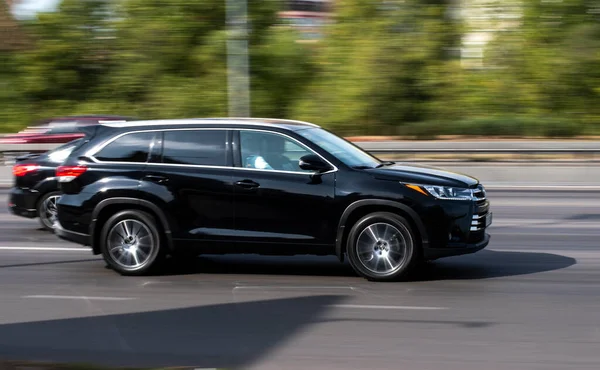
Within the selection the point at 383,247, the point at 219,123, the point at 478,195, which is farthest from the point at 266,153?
the point at 478,195

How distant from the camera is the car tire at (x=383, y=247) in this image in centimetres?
912

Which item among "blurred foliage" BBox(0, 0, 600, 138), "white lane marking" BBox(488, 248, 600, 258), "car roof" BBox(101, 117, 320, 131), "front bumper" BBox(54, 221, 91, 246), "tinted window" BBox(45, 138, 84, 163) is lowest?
"white lane marking" BBox(488, 248, 600, 258)

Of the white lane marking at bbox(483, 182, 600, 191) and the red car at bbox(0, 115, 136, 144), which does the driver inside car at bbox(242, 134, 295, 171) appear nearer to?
the white lane marking at bbox(483, 182, 600, 191)

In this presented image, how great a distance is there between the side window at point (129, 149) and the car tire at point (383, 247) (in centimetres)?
237

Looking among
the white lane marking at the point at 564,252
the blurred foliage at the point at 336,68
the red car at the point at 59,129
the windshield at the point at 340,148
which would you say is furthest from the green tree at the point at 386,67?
the windshield at the point at 340,148

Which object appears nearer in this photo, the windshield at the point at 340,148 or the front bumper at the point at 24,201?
the windshield at the point at 340,148

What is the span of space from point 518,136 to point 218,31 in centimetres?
1537

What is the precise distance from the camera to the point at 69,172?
9.99 m

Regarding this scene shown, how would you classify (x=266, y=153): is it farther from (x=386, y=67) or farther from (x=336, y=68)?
(x=336, y=68)

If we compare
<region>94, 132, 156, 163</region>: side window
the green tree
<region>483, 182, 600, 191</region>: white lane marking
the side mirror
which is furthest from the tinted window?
the green tree

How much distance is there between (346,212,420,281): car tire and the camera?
9117mm

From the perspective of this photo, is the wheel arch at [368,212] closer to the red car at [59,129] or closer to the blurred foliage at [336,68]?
the red car at [59,129]

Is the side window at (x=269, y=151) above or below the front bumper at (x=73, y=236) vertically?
above

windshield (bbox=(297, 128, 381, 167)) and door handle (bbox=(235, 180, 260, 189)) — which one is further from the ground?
windshield (bbox=(297, 128, 381, 167))
